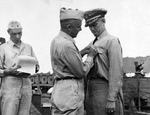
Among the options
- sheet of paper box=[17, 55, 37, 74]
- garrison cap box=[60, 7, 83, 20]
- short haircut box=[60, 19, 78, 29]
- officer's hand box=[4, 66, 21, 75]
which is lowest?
officer's hand box=[4, 66, 21, 75]

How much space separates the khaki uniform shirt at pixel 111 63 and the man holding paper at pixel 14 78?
1.28 metres

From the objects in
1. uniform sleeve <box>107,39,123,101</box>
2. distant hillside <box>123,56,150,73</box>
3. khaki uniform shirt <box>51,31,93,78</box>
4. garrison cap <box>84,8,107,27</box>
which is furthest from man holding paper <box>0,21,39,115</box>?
distant hillside <box>123,56,150,73</box>

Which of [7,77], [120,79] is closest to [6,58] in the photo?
[7,77]

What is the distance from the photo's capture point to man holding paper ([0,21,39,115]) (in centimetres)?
485

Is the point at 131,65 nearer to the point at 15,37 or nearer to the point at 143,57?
the point at 143,57

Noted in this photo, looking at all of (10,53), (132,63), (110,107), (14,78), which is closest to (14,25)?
(10,53)

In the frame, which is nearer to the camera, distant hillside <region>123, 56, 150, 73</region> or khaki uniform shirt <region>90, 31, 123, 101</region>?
khaki uniform shirt <region>90, 31, 123, 101</region>

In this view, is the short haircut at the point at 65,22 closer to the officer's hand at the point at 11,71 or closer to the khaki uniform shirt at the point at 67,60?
the khaki uniform shirt at the point at 67,60

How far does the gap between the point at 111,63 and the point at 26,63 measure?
1.45 m

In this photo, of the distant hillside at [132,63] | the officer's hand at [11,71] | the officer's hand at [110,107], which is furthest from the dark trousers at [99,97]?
the distant hillside at [132,63]

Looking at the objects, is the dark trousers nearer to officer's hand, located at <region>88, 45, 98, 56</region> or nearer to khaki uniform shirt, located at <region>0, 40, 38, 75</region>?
officer's hand, located at <region>88, 45, 98, 56</region>

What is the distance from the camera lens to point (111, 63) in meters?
3.81

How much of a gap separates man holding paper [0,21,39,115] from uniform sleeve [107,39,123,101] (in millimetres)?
1423

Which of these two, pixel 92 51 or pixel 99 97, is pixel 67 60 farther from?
pixel 99 97
